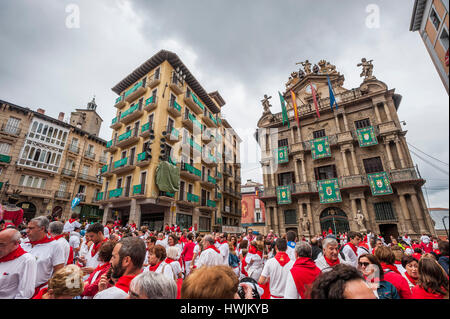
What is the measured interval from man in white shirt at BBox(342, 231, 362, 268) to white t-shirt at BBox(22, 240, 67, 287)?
6.39m

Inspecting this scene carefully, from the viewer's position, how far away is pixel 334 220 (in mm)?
18953

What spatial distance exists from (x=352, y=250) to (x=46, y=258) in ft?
23.0

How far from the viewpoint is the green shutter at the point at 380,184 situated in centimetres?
1677

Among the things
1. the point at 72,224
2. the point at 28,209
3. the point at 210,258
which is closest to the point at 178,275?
the point at 210,258

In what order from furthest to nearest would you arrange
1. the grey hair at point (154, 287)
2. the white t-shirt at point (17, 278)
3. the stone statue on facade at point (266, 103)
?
the stone statue on facade at point (266, 103) → the white t-shirt at point (17, 278) → the grey hair at point (154, 287)

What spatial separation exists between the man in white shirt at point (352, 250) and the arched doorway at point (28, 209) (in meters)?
28.5

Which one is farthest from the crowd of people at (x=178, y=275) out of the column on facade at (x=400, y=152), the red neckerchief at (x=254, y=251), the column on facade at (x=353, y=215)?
the column on facade at (x=400, y=152)

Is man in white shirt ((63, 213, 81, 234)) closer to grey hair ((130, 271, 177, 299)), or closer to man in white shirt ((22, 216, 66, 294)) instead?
man in white shirt ((22, 216, 66, 294))

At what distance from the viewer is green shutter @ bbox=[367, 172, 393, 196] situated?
16766 mm

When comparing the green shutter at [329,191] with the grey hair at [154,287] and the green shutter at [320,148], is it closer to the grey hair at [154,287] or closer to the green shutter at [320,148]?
the green shutter at [320,148]

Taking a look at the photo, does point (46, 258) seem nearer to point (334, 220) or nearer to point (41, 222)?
point (41, 222)

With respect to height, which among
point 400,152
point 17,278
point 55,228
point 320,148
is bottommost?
point 17,278
